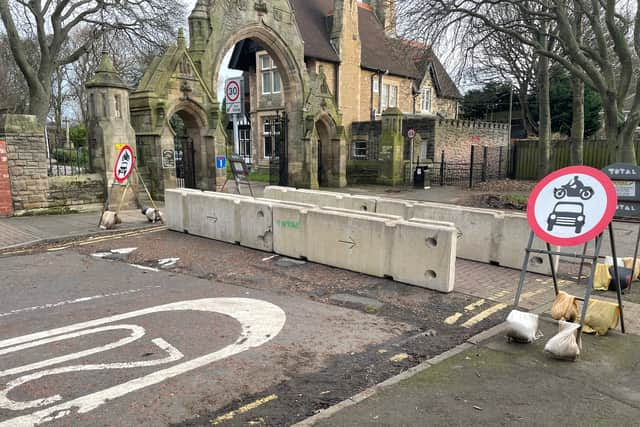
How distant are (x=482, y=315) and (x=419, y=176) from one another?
18613 millimetres

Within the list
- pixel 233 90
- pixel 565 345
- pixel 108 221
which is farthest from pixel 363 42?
pixel 565 345

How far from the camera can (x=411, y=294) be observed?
661 centimetres

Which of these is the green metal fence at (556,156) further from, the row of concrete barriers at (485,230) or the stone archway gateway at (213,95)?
the row of concrete barriers at (485,230)

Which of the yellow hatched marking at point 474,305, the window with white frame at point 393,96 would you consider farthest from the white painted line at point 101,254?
the window with white frame at point 393,96

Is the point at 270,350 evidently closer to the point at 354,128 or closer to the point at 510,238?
the point at 510,238

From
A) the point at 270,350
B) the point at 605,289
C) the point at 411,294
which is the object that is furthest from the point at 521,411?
the point at 605,289

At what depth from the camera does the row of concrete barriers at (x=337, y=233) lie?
677 centimetres

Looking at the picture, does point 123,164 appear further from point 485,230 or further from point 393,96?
point 393,96

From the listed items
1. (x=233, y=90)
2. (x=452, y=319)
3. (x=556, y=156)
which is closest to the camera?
(x=452, y=319)

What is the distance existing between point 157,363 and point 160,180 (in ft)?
41.0

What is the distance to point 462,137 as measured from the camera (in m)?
28.0

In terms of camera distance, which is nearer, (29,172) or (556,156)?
(29,172)

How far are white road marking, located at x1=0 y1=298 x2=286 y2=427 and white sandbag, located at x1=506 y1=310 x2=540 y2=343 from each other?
251 centimetres

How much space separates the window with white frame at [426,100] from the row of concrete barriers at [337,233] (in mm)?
30890
